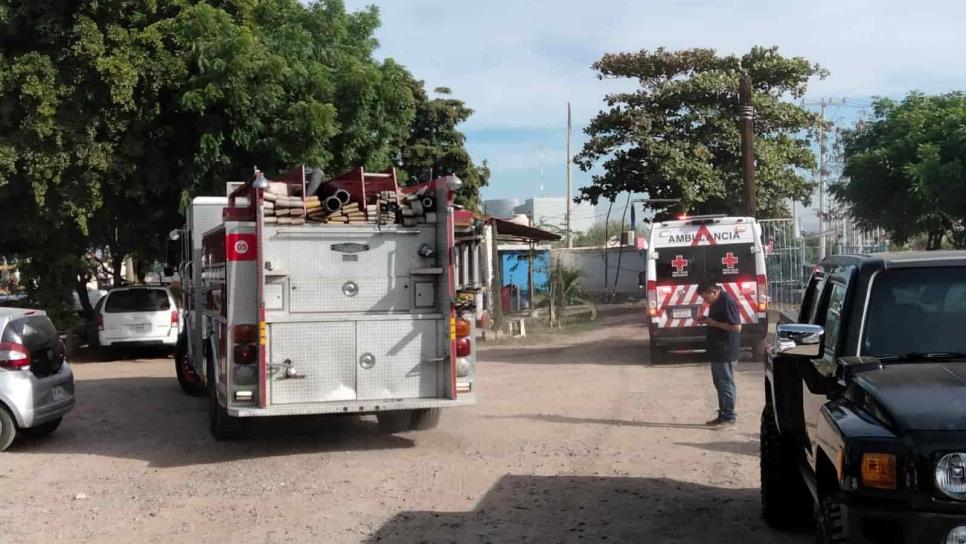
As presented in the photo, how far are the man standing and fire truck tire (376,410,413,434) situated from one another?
3441 mm

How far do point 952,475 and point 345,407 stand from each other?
6784mm

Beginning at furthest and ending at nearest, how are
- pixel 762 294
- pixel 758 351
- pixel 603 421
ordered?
pixel 758 351
pixel 762 294
pixel 603 421

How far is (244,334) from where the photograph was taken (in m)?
9.61

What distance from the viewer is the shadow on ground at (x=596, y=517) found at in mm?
6746

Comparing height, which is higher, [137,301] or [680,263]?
[680,263]

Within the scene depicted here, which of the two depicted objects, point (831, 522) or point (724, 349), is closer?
point (831, 522)

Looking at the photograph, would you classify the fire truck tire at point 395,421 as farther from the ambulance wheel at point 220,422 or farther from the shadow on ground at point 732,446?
the shadow on ground at point 732,446

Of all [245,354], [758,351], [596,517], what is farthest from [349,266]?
[758,351]

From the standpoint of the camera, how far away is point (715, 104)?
29.8 metres

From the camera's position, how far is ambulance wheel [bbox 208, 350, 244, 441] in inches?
417

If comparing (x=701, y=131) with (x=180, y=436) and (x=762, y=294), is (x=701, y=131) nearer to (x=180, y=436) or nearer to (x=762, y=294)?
(x=762, y=294)

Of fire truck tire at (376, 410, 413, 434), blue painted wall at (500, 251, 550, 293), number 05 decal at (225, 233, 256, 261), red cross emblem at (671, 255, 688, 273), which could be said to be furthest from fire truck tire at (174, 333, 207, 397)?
blue painted wall at (500, 251, 550, 293)

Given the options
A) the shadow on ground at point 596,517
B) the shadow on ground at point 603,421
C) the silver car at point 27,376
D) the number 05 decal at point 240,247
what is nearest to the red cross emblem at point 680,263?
the shadow on ground at point 603,421

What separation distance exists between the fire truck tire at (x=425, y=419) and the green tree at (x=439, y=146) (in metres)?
22.1
